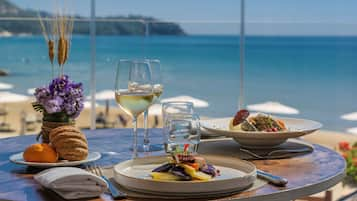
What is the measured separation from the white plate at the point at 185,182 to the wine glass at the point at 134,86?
17cm

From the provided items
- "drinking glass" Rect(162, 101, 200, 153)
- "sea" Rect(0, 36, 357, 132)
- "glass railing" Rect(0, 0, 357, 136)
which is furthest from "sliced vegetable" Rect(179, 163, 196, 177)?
"sea" Rect(0, 36, 357, 132)

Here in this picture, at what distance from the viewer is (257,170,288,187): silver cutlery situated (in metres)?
1.31

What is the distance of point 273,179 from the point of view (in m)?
1.33

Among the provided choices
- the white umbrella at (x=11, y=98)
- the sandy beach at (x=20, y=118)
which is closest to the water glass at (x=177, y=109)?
the white umbrella at (x=11, y=98)

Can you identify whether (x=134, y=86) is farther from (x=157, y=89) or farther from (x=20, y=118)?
(x=20, y=118)

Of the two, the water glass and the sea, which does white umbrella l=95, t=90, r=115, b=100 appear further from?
the water glass

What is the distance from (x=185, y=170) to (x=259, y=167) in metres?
0.31

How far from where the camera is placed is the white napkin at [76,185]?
122 cm

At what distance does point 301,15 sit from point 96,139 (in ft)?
65.5

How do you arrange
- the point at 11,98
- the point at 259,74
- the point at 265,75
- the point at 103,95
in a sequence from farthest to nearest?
1. the point at 259,74
2. the point at 265,75
3. the point at 103,95
4. the point at 11,98

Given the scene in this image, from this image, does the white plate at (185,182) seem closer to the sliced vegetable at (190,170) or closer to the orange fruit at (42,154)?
the sliced vegetable at (190,170)

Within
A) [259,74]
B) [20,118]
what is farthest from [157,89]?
[259,74]

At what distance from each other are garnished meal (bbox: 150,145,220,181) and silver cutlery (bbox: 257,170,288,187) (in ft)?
0.39

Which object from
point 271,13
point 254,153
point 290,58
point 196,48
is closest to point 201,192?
point 254,153
